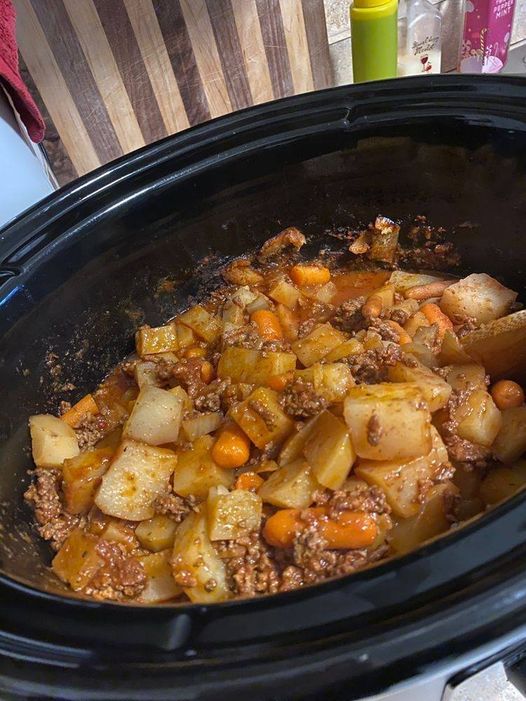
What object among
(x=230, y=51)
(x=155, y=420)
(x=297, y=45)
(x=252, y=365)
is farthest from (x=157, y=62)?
(x=155, y=420)

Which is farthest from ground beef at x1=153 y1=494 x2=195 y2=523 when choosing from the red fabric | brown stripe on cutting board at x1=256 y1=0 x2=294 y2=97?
brown stripe on cutting board at x1=256 y1=0 x2=294 y2=97

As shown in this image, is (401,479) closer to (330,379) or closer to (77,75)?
(330,379)

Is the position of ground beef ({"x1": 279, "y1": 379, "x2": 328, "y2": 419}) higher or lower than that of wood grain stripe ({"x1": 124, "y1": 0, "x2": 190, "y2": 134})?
lower

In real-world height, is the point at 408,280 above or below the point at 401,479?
below

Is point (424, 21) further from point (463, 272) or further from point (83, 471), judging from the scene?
point (83, 471)

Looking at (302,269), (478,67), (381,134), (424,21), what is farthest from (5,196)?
(478,67)

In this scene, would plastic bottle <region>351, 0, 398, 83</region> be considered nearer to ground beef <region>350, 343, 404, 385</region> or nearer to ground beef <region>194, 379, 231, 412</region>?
ground beef <region>350, 343, 404, 385</region>

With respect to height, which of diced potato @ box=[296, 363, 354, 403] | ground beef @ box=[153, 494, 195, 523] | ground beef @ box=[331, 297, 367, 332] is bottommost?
ground beef @ box=[331, 297, 367, 332]
